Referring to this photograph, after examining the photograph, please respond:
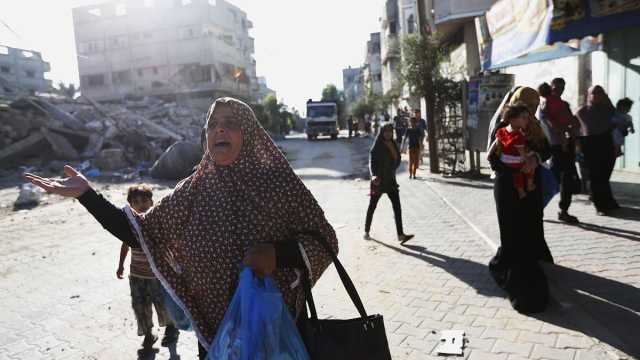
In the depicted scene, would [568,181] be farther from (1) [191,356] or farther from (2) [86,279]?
(2) [86,279]

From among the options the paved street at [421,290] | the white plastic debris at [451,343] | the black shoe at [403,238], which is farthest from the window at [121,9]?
the white plastic debris at [451,343]

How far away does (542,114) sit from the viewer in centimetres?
665

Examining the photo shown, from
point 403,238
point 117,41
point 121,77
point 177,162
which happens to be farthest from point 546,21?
point 117,41

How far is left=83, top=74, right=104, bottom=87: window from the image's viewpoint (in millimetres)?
55656

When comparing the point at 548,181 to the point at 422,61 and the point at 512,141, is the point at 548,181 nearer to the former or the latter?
the point at 512,141

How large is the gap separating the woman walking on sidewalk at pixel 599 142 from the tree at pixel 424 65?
5421 millimetres

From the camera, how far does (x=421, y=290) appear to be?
470 cm

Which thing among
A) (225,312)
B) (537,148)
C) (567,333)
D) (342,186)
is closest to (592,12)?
(537,148)

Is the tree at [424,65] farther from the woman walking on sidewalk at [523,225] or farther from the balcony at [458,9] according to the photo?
the woman walking on sidewalk at [523,225]

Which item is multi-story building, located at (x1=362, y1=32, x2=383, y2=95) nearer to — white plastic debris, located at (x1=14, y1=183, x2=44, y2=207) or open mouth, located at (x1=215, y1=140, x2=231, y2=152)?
white plastic debris, located at (x1=14, y1=183, x2=44, y2=207)

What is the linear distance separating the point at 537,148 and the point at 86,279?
513 cm

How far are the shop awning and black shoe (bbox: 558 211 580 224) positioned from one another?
246cm

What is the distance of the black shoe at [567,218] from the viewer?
6.45 metres

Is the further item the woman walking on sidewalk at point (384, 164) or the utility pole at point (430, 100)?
the utility pole at point (430, 100)
